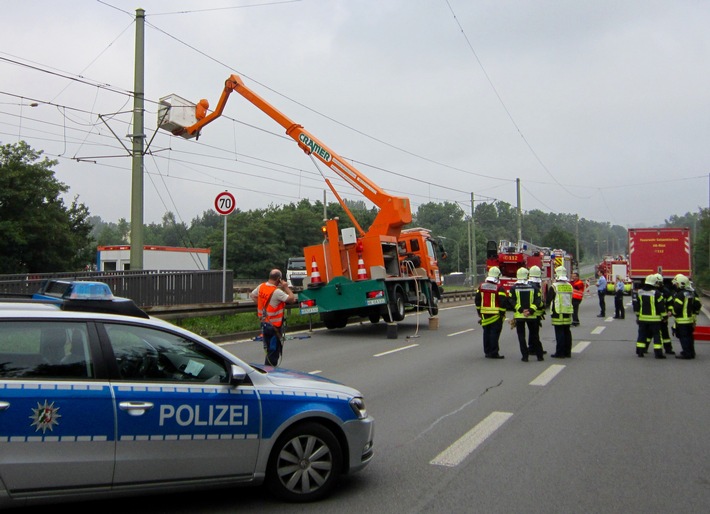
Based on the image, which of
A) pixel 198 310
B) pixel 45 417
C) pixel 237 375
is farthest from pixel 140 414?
pixel 198 310

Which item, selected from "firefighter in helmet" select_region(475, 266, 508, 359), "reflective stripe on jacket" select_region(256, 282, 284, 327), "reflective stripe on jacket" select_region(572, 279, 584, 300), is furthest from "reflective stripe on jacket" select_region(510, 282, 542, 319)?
"reflective stripe on jacket" select_region(572, 279, 584, 300)

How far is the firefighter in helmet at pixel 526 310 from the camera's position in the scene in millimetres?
12328

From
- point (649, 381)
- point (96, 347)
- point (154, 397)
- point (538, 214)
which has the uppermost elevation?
point (538, 214)

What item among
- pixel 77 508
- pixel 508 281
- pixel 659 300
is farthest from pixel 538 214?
pixel 77 508

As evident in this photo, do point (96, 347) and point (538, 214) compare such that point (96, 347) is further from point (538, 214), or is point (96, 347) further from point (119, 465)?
point (538, 214)

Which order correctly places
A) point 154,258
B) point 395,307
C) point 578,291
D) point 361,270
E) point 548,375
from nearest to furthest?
point 548,375 → point 361,270 → point 395,307 → point 578,291 → point 154,258

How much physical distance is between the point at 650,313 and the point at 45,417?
11.3 metres

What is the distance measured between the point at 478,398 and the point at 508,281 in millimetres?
17997

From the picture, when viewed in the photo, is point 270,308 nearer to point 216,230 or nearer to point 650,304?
point 650,304

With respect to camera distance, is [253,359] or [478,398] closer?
[478,398]

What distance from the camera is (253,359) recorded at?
12484mm

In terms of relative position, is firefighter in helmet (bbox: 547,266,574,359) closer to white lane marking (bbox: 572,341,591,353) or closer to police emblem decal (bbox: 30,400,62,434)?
white lane marking (bbox: 572,341,591,353)

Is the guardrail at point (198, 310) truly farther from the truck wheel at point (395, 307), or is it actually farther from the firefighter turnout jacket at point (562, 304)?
the firefighter turnout jacket at point (562, 304)

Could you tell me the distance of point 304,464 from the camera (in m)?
4.76
